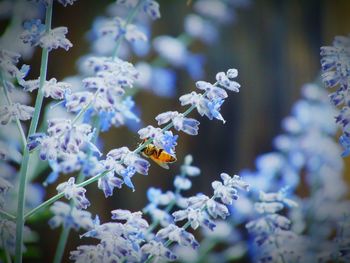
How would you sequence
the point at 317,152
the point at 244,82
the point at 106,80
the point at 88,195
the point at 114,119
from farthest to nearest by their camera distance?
the point at 244,82, the point at 88,195, the point at 317,152, the point at 114,119, the point at 106,80

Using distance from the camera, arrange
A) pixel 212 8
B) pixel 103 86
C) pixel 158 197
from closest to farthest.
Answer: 1. pixel 103 86
2. pixel 158 197
3. pixel 212 8

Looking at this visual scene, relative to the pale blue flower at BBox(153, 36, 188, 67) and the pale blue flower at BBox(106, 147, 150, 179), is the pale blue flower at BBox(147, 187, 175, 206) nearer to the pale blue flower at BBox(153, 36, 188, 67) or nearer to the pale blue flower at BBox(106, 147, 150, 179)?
the pale blue flower at BBox(106, 147, 150, 179)

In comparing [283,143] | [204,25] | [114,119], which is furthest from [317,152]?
[114,119]

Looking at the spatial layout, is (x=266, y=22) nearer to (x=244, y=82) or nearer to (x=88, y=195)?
(x=244, y=82)

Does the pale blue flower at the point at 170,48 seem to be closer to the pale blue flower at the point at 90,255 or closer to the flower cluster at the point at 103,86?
the flower cluster at the point at 103,86

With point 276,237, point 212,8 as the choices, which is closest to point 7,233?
point 276,237

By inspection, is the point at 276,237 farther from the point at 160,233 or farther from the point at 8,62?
the point at 8,62
